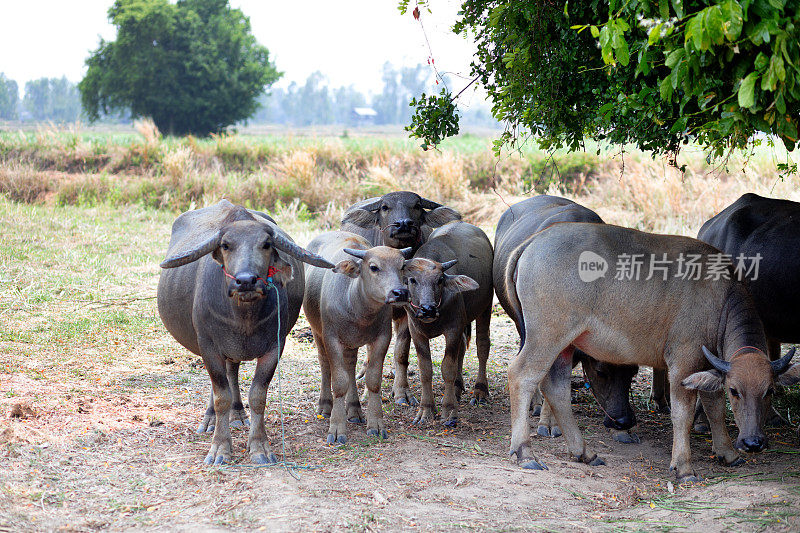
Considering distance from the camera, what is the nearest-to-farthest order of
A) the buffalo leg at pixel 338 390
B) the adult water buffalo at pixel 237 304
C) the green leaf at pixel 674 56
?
1. the green leaf at pixel 674 56
2. the adult water buffalo at pixel 237 304
3. the buffalo leg at pixel 338 390

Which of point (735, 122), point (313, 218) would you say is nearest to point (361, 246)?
point (735, 122)

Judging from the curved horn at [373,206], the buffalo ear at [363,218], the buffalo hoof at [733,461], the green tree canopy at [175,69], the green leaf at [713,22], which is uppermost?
the green tree canopy at [175,69]

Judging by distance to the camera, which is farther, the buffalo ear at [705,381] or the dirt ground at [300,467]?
the buffalo ear at [705,381]

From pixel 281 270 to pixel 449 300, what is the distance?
1.70 meters

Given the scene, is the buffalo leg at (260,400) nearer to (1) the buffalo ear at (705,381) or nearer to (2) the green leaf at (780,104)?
(1) the buffalo ear at (705,381)

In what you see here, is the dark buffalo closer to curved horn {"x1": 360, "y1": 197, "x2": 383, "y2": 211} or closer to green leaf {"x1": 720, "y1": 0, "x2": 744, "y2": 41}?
curved horn {"x1": 360, "y1": 197, "x2": 383, "y2": 211}

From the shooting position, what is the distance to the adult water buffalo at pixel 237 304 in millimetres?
4887

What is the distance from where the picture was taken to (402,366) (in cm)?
703

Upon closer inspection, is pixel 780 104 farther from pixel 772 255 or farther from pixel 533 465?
pixel 772 255

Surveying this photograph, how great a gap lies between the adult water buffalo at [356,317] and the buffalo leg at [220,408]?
2.78 ft

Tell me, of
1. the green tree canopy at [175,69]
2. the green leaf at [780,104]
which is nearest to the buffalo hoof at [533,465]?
the green leaf at [780,104]

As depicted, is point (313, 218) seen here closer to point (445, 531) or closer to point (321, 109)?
point (445, 531)

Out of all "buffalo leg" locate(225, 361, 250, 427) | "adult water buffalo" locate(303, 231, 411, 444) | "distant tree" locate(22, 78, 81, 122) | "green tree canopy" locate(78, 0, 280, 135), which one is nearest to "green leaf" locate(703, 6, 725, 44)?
"adult water buffalo" locate(303, 231, 411, 444)

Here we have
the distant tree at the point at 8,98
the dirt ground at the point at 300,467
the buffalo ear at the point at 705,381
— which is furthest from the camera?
the distant tree at the point at 8,98
